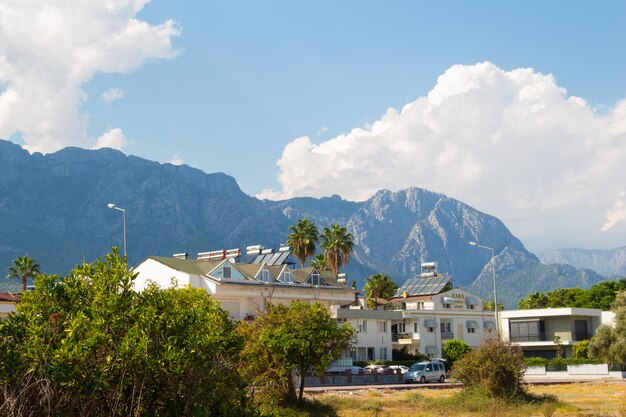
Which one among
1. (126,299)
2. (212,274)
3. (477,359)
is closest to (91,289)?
(126,299)

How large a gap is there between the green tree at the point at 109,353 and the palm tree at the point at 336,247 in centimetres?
9098

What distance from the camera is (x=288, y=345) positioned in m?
31.2

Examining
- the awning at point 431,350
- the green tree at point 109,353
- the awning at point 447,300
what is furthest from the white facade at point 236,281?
the green tree at point 109,353

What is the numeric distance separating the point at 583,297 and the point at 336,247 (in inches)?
2012

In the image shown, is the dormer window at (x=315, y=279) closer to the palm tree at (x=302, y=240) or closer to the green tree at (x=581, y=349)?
the palm tree at (x=302, y=240)

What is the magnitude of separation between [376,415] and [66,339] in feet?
67.2

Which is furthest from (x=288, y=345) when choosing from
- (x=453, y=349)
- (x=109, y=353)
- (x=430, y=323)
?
(x=430, y=323)

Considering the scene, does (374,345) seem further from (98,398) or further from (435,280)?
(98,398)

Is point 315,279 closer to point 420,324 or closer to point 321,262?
point 420,324

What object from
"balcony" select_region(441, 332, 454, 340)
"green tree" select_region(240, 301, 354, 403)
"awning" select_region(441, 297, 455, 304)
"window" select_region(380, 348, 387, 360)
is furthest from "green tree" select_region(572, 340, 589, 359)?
"green tree" select_region(240, 301, 354, 403)

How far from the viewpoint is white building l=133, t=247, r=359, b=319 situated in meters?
74.2

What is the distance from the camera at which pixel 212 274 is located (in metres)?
74.6

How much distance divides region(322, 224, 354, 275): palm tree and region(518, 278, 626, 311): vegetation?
43707 mm

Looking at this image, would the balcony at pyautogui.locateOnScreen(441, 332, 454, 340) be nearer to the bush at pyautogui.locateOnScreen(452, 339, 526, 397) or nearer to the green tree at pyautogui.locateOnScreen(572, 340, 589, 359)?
the green tree at pyautogui.locateOnScreen(572, 340, 589, 359)
